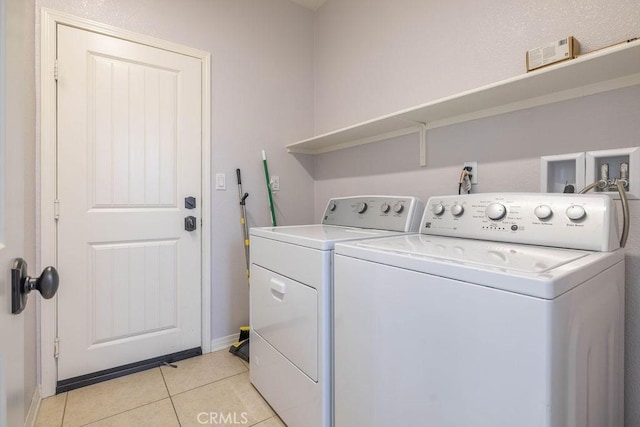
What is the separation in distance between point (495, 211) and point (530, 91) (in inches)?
21.4

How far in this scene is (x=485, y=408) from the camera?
26.8 inches

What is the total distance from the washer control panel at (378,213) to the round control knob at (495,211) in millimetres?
398

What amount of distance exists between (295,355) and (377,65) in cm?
184

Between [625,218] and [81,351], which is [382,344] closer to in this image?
[625,218]

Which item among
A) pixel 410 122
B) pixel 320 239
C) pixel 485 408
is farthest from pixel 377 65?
pixel 485 408

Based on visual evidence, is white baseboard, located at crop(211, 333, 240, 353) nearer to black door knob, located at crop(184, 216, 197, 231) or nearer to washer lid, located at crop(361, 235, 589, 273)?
black door knob, located at crop(184, 216, 197, 231)

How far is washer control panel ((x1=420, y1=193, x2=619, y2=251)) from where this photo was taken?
921mm

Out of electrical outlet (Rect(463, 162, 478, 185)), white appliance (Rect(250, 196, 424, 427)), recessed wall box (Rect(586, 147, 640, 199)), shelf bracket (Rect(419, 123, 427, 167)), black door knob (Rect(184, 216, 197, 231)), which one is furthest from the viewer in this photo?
black door knob (Rect(184, 216, 197, 231))

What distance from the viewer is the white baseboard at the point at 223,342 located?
2.18 meters

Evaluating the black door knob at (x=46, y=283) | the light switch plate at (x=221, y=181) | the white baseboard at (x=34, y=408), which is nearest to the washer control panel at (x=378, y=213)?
the light switch plate at (x=221, y=181)

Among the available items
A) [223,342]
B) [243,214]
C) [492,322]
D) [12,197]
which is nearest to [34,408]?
[223,342]

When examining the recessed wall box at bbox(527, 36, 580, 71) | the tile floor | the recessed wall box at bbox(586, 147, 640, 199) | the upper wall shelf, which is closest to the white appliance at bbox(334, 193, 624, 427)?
the recessed wall box at bbox(586, 147, 640, 199)

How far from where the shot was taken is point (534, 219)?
1038 millimetres

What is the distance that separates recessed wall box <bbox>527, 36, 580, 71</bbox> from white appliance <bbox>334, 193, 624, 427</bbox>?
55cm
